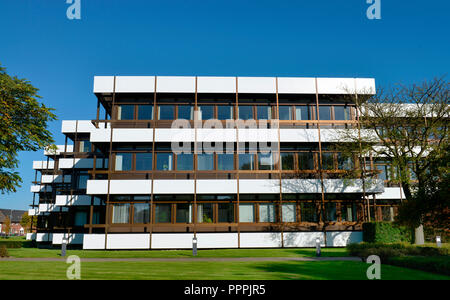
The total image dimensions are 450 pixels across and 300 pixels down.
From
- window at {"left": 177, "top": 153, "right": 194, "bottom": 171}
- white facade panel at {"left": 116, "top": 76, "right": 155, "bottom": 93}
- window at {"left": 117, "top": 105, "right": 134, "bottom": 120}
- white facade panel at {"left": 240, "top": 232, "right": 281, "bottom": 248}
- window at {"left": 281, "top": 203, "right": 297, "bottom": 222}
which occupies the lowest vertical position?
white facade panel at {"left": 240, "top": 232, "right": 281, "bottom": 248}

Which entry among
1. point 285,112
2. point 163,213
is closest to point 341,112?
point 285,112

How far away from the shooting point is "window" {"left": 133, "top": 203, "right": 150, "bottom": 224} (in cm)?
2855

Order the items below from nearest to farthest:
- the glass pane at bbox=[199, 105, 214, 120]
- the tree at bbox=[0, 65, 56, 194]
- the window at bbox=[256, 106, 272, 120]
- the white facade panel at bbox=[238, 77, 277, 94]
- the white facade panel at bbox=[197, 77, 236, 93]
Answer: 1. the tree at bbox=[0, 65, 56, 194]
2. the white facade panel at bbox=[197, 77, 236, 93]
3. the white facade panel at bbox=[238, 77, 277, 94]
4. the glass pane at bbox=[199, 105, 214, 120]
5. the window at bbox=[256, 106, 272, 120]

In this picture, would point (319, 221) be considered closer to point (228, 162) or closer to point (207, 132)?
point (228, 162)

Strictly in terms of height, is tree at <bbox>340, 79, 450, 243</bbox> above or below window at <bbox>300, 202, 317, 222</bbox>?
above

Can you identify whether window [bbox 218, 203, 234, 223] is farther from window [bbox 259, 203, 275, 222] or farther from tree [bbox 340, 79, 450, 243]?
tree [bbox 340, 79, 450, 243]

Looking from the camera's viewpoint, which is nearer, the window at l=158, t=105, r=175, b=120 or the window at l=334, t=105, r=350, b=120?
the window at l=158, t=105, r=175, b=120

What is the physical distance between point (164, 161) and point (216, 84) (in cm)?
744

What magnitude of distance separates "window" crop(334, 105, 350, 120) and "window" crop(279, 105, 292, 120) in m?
3.87

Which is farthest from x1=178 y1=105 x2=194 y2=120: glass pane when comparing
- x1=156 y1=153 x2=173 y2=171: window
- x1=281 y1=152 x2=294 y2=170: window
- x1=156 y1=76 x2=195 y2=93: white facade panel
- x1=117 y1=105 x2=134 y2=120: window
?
x1=281 y1=152 x2=294 y2=170: window

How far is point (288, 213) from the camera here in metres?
29.3

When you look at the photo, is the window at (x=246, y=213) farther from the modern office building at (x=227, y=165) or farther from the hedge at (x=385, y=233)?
the hedge at (x=385, y=233)

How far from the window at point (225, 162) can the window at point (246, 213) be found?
312 cm

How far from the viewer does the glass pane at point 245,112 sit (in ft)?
100
